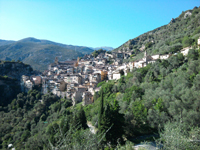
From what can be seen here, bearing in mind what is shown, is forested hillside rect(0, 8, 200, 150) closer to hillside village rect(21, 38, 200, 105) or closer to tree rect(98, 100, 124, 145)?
tree rect(98, 100, 124, 145)

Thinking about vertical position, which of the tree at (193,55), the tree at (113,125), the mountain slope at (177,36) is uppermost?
the mountain slope at (177,36)

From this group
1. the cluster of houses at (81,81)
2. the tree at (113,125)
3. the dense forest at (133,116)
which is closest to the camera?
the dense forest at (133,116)

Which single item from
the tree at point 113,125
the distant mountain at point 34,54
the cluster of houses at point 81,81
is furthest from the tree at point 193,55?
the distant mountain at point 34,54

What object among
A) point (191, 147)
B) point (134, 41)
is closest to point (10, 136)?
point (191, 147)

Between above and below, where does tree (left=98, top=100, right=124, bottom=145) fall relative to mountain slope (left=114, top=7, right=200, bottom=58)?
below

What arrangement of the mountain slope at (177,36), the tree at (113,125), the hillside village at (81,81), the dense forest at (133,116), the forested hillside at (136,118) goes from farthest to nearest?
the mountain slope at (177,36)
the hillside village at (81,81)
the tree at (113,125)
the dense forest at (133,116)
the forested hillside at (136,118)

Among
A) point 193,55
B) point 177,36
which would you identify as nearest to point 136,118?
point 193,55

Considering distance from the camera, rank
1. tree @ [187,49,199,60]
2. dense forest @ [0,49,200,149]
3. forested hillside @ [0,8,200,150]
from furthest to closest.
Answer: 1. tree @ [187,49,199,60]
2. dense forest @ [0,49,200,149]
3. forested hillside @ [0,8,200,150]

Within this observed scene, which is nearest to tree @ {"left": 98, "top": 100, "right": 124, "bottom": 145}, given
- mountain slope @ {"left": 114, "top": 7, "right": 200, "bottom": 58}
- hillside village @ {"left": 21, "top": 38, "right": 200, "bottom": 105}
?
hillside village @ {"left": 21, "top": 38, "right": 200, "bottom": 105}

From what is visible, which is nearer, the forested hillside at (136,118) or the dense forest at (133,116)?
the forested hillside at (136,118)

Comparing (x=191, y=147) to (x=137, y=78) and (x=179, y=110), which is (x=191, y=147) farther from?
(x=137, y=78)

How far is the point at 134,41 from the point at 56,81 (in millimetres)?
58948

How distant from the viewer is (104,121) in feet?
48.1

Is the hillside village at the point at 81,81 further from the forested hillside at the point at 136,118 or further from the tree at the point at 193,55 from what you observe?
the tree at the point at 193,55
